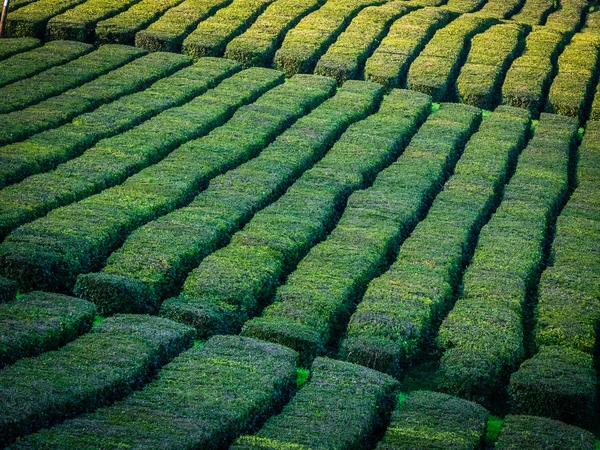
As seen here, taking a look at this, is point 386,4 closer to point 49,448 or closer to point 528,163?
point 528,163

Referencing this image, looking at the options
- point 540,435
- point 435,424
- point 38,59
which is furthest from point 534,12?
point 435,424

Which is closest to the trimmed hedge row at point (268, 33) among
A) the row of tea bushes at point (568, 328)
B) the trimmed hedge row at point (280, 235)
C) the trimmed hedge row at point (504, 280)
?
the trimmed hedge row at point (280, 235)

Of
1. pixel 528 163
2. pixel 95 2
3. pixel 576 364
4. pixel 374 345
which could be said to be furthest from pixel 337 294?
pixel 95 2

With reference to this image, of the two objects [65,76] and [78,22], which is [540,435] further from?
[78,22]

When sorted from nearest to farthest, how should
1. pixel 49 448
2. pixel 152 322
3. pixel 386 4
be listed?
pixel 49 448
pixel 152 322
pixel 386 4

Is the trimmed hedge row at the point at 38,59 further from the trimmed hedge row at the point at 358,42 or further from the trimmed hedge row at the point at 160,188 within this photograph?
the trimmed hedge row at the point at 358,42
